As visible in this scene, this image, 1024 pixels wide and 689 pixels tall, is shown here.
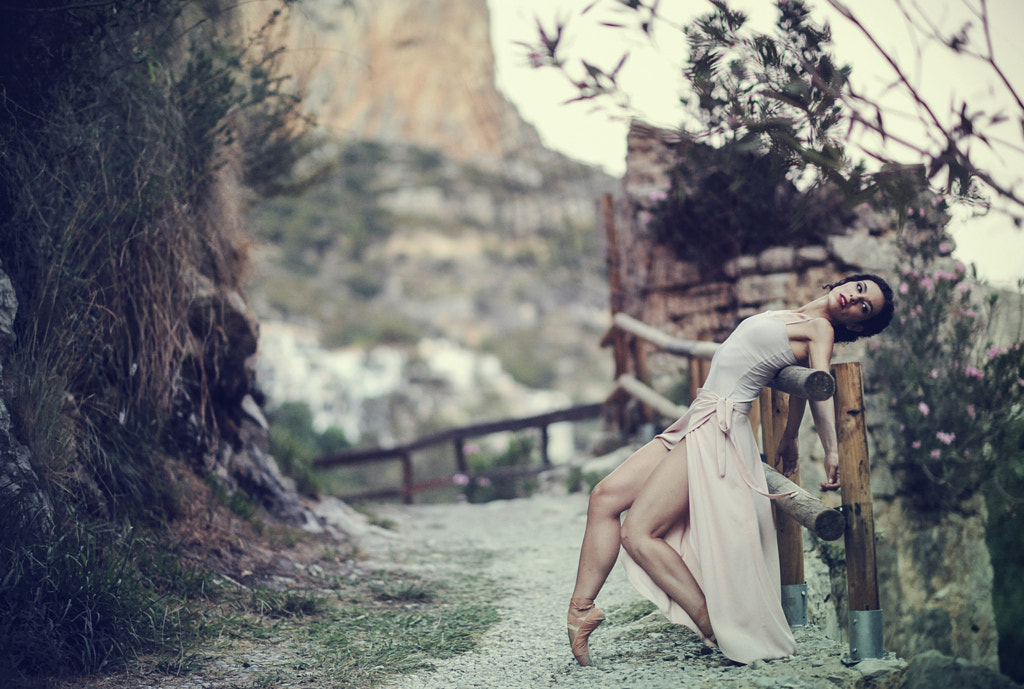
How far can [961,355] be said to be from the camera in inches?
161

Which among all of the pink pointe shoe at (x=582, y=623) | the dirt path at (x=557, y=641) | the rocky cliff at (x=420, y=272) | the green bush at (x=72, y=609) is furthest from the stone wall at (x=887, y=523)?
the rocky cliff at (x=420, y=272)

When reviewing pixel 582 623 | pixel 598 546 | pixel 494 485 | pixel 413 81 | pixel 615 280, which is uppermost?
pixel 413 81

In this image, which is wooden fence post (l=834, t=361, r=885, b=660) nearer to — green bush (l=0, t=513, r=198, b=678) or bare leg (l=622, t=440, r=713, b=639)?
bare leg (l=622, t=440, r=713, b=639)

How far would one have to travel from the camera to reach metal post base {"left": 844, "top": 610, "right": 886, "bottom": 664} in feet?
7.13

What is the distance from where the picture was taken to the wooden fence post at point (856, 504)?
87.5 inches

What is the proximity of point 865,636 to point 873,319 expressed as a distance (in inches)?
37.6

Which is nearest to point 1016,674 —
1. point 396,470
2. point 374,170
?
point 396,470

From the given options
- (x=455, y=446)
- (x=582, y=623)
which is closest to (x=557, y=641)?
(x=582, y=623)

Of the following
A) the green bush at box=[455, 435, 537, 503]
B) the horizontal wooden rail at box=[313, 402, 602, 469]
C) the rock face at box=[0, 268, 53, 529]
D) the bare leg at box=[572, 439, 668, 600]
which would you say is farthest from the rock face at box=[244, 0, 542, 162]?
the bare leg at box=[572, 439, 668, 600]

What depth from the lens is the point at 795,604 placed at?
2580 millimetres

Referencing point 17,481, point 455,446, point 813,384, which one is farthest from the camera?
point 455,446

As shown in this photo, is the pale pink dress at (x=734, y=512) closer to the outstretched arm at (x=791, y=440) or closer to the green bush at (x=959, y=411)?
the outstretched arm at (x=791, y=440)

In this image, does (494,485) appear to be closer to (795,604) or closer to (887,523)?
(887,523)

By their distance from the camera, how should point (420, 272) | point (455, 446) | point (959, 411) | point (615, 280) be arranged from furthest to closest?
point (420, 272) < point (455, 446) < point (615, 280) < point (959, 411)
